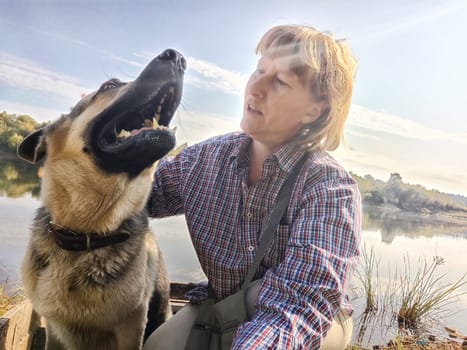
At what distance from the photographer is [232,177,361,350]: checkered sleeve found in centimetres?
125

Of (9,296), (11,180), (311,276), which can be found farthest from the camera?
(11,180)

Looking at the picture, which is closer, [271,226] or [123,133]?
[271,226]

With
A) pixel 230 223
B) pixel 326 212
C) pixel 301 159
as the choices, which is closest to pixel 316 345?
pixel 326 212

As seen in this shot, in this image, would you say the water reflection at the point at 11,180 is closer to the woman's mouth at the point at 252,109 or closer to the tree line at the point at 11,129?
the tree line at the point at 11,129

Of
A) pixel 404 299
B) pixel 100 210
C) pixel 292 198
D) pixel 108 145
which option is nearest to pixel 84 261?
pixel 100 210

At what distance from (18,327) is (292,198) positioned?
1.49 meters

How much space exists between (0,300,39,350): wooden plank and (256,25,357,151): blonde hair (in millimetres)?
1554

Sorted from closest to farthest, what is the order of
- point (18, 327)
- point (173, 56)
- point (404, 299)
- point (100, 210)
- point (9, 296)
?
point (173, 56) < point (100, 210) < point (18, 327) < point (9, 296) < point (404, 299)

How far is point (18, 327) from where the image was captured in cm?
194

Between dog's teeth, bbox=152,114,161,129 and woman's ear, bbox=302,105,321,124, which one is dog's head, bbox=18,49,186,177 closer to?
dog's teeth, bbox=152,114,161,129

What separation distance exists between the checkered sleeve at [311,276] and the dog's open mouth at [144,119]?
0.66m

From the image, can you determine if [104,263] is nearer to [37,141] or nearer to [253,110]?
[37,141]

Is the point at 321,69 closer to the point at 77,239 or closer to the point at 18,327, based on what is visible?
the point at 77,239

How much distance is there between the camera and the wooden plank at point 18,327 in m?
1.75
